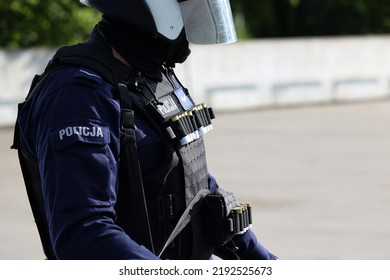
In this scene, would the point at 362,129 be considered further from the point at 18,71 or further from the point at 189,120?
the point at 189,120

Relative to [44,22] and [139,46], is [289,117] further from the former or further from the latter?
[139,46]

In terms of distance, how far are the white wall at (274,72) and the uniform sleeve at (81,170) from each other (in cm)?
1354

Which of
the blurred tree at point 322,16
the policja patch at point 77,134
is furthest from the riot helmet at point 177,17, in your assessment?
the blurred tree at point 322,16

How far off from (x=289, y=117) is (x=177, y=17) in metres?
14.9

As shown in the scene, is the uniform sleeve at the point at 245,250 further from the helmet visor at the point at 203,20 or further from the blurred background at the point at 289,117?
the blurred background at the point at 289,117

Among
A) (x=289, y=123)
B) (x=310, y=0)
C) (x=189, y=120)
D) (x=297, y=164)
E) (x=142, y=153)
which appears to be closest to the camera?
(x=142, y=153)

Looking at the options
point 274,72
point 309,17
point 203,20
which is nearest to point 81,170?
point 203,20

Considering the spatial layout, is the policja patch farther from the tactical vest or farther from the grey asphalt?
the grey asphalt

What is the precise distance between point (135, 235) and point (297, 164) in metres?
9.09

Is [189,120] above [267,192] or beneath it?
above

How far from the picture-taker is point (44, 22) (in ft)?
59.0

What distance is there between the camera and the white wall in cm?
1589

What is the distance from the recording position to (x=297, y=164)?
11.2m

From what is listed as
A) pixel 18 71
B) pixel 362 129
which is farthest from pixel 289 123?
pixel 18 71
